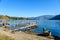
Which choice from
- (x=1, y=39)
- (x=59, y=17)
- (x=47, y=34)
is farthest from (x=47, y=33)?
(x=59, y=17)

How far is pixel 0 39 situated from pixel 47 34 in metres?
9.37

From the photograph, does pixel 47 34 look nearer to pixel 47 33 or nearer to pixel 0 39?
pixel 47 33

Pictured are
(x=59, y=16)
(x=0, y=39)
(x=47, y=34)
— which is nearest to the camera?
(x=0, y=39)

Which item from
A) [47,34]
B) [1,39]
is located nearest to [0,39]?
[1,39]

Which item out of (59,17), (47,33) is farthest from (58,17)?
(47,33)

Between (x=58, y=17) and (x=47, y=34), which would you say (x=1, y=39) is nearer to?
(x=47, y=34)

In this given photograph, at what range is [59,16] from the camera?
18850cm

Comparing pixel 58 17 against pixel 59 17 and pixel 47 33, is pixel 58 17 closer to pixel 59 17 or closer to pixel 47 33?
pixel 59 17

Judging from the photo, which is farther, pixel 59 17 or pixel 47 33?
pixel 59 17

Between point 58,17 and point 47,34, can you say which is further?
point 58,17

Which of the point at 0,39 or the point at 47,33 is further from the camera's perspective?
the point at 47,33

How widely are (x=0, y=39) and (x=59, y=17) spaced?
18626cm

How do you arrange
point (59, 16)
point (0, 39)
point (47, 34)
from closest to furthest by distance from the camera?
1. point (0, 39)
2. point (47, 34)
3. point (59, 16)

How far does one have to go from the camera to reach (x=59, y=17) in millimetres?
188500
